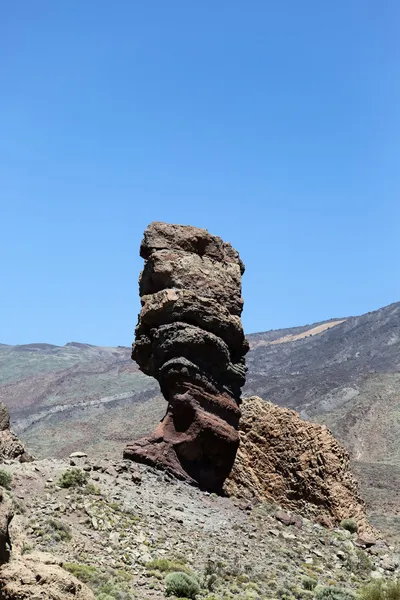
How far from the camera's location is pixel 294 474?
21328 millimetres

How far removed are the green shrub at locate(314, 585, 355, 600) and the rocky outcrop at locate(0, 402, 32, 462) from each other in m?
8.14

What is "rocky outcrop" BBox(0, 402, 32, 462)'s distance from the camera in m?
17.6

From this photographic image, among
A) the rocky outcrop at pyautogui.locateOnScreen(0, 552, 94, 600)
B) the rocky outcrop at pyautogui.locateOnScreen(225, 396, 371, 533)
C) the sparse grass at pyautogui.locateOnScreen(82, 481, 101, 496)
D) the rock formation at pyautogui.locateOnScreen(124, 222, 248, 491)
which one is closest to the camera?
the rocky outcrop at pyautogui.locateOnScreen(0, 552, 94, 600)

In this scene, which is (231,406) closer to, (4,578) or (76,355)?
(4,578)

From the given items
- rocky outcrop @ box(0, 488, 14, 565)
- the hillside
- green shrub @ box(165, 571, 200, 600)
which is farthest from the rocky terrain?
the hillside

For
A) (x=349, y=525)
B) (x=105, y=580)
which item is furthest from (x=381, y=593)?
(x=349, y=525)

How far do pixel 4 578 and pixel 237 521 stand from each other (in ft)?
38.2

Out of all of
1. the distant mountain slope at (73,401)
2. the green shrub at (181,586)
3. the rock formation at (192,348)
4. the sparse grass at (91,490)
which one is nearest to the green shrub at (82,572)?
the green shrub at (181,586)

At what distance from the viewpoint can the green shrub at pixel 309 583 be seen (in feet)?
49.2

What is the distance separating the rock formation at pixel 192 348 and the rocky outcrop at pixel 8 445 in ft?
9.65

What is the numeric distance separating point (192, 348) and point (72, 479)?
5.44m

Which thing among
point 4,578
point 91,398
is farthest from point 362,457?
point 4,578

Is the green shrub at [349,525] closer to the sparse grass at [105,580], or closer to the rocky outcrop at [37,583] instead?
the sparse grass at [105,580]

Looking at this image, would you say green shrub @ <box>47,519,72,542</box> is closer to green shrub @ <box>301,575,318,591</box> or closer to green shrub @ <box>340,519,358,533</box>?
green shrub @ <box>301,575,318,591</box>
